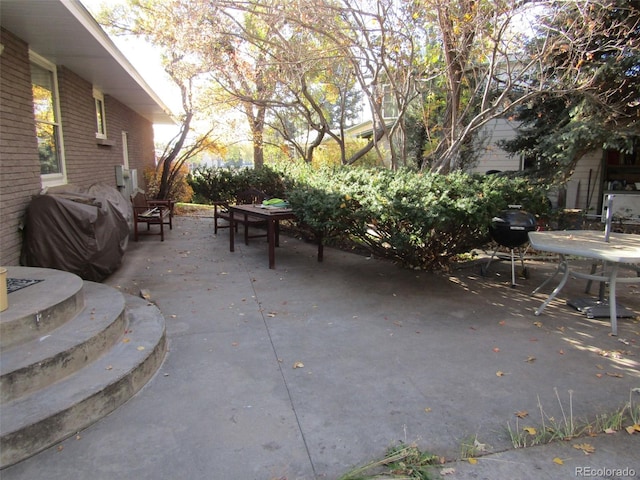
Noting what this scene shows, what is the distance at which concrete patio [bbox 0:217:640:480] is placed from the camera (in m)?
2.21

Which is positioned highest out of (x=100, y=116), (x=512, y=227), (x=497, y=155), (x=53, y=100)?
(x=100, y=116)

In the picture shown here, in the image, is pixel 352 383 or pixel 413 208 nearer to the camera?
pixel 352 383

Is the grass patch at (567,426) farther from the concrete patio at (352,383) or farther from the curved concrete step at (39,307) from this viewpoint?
the curved concrete step at (39,307)

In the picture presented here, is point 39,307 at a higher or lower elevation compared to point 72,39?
lower

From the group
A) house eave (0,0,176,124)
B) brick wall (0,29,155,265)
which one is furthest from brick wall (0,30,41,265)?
house eave (0,0,176,124)

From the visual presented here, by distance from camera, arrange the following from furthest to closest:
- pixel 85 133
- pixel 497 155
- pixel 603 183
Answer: pixel 497 155, pixel 603 183, pixel 85 133

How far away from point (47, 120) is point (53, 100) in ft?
1.84

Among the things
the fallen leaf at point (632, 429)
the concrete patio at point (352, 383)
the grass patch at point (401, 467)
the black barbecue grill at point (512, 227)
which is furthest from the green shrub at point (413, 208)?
the grass patch at point (401, 467)

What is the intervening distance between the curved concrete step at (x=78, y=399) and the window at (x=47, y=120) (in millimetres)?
3950

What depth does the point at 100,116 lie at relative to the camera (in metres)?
9.10

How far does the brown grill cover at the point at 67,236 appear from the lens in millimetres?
4656

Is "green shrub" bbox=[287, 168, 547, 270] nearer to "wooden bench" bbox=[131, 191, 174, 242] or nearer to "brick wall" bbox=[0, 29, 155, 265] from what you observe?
"brick wall" bbox=[0, 29, 155, 265]

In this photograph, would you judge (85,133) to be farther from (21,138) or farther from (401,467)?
(401,467)

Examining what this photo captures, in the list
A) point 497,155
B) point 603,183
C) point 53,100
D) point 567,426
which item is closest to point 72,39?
point 53,100
